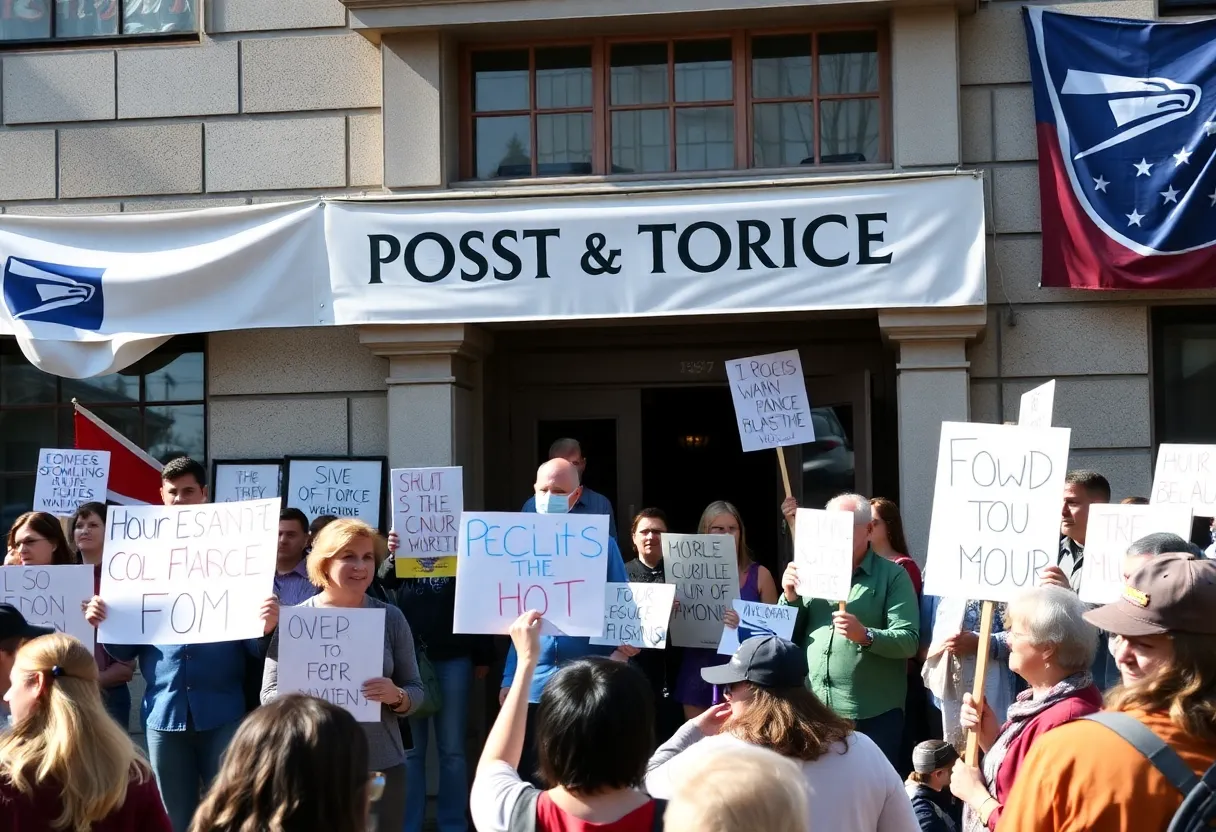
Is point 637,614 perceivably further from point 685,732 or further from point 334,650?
point 685,732

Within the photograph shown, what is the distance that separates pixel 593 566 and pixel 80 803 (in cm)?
251

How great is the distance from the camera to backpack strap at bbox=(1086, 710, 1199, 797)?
9.12 ft

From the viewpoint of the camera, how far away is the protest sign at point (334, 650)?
538 cm

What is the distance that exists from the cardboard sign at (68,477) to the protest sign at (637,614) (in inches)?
136

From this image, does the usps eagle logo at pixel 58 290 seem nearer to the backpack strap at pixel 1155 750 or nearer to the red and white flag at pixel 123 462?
the red and white flag at pixel 123 462

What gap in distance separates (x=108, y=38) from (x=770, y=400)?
191 inches

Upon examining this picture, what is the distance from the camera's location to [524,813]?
3.11 m

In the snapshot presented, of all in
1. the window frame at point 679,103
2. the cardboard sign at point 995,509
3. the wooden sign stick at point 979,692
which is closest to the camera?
the wooden sign stick at point 979,692

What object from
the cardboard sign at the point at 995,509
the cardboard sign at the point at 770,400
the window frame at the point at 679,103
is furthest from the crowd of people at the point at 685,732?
the window frame at the point at 679,103

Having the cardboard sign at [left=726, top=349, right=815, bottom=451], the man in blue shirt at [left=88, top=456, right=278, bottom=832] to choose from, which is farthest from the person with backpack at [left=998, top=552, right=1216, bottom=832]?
the cardboard sign at [left=726, top=349, right=815, bottom=451]

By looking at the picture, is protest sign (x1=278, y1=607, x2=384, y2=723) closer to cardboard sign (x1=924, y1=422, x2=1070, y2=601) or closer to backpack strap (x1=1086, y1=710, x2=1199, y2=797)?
cardboard sign (x1=924, y1=422, x2=1070, y2=601)

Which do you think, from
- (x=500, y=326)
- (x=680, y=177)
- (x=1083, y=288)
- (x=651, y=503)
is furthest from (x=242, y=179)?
(x=1083, y=288)

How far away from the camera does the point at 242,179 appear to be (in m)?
8.88

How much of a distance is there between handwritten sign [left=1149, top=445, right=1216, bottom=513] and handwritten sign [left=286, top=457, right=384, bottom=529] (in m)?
4.36
